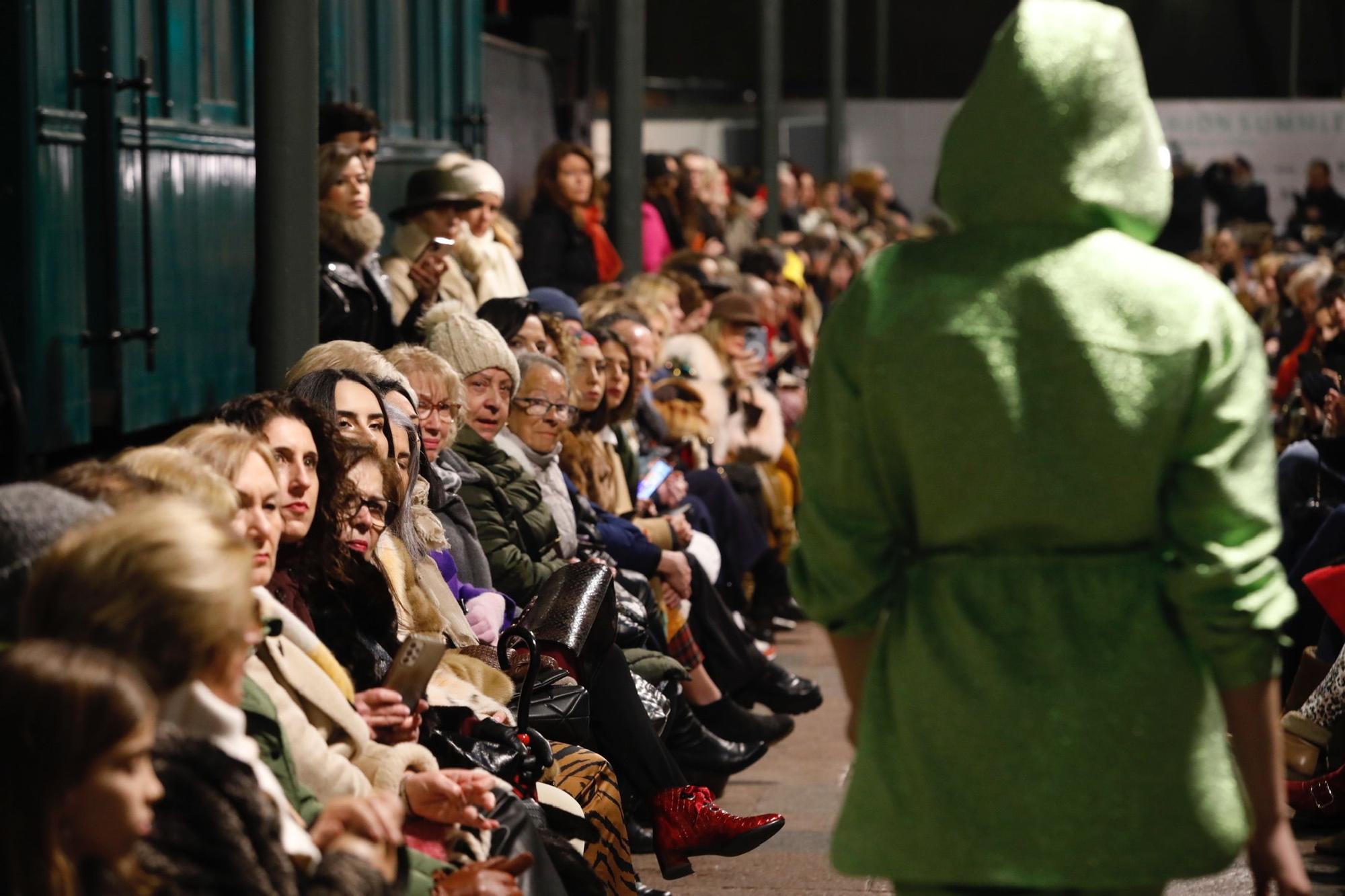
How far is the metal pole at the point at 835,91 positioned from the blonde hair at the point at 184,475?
21.7 metres

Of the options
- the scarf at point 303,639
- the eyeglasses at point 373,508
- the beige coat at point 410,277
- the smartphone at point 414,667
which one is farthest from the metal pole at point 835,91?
the scarf at point 303,639

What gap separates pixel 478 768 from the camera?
436 cm

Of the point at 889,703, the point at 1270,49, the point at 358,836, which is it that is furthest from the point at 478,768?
the point at 1270,49

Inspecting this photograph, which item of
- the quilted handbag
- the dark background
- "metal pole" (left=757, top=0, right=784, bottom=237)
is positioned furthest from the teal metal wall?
the dark background

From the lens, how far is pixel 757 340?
10492 millimetres

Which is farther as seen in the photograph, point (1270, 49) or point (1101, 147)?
point (1270, 49)

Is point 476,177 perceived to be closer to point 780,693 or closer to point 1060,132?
point 780,693

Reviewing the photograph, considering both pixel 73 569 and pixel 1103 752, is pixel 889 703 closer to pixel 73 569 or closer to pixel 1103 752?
pixel 1103 752

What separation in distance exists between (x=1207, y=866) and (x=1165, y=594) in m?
0.35

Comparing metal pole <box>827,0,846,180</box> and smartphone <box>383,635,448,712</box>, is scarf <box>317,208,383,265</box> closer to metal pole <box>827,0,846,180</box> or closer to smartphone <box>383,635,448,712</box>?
smartphone <box>383,635,448,712</box>

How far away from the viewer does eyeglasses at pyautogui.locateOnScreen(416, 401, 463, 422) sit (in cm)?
579

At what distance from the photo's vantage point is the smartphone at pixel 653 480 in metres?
8.10

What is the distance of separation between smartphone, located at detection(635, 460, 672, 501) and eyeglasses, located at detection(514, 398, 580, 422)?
1382 millimetres

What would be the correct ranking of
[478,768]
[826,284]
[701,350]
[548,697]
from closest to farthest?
1. [478,768]
2. [548,697]
3. [701,350]
4. [826,284]
